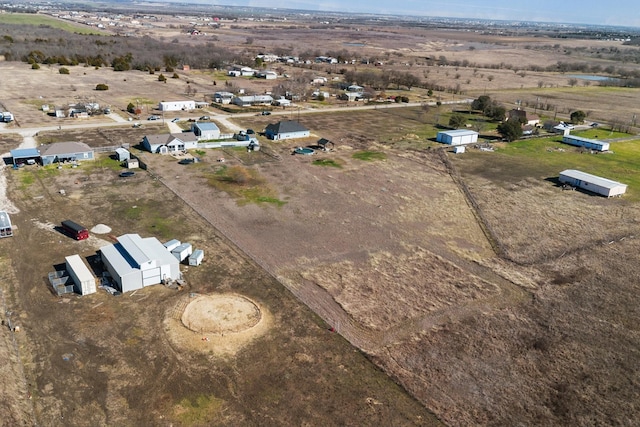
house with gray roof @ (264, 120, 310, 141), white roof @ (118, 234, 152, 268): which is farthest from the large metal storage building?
white roof @ (118, 234, 152, 268)

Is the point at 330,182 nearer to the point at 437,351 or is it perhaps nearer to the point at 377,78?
the point at 437,351

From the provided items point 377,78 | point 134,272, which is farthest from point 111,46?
point 134,272

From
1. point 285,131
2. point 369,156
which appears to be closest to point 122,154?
point 285,131

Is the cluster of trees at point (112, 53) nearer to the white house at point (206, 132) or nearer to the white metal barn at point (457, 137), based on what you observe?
the white house at point (206, 132)

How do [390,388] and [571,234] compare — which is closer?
[390,388]

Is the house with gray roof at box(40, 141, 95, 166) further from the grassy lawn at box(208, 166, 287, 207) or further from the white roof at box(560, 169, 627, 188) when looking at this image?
the white roof at box(560, 169, 627, 188)

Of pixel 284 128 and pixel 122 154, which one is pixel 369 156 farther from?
pixel 122 154

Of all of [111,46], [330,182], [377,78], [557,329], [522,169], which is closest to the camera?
[557,329]
